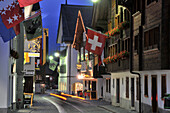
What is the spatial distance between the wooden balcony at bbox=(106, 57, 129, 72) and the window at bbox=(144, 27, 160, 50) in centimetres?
462

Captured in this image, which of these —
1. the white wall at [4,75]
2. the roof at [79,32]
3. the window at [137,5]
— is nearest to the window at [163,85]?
the window at [137,5]

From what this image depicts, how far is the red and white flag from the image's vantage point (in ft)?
56.2

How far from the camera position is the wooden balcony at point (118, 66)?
96.0 ft

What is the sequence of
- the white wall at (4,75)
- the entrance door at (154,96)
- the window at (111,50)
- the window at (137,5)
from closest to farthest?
1. the white wall at (4,75)
2. the entrance door at (154,96)
3. the window at (137,5)
4. the window at (111,50)

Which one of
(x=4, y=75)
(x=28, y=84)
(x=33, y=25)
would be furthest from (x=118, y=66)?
(x=28, y=84)

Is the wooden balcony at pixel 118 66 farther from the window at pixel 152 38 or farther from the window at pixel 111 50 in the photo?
the window at pixel 152 38

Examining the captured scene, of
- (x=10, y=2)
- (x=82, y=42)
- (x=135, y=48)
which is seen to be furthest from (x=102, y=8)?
(x=10, y=2)

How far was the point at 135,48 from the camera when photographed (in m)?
27.0

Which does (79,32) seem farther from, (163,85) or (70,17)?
(163,85)

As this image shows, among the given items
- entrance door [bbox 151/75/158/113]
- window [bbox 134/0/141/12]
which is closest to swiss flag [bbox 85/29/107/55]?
window [bbox 134/0/141/12]

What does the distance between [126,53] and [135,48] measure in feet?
6.53

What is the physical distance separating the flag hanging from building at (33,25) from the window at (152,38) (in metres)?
7.51

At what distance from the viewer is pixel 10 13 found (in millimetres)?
17922

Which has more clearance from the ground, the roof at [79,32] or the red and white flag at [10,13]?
the roof at [79,32]
